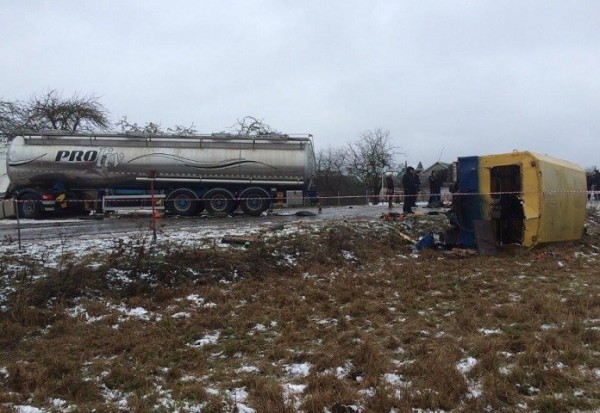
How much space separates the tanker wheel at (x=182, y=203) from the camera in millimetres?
17703

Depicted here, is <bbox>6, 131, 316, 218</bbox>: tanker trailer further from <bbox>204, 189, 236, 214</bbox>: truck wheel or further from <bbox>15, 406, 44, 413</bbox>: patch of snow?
<bbox>15, 406, 44, 413</bbox>: patch of snow

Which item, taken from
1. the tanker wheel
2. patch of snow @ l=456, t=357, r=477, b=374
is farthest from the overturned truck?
the tanker wheel

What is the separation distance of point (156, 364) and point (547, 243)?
9.04 meters

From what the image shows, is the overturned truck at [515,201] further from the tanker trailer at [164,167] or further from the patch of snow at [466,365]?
the tanker trailer at [164,167]

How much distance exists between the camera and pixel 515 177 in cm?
1085

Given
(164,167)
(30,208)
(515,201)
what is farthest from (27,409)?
(30,208)

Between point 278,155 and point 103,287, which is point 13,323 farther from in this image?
A: point 278,155

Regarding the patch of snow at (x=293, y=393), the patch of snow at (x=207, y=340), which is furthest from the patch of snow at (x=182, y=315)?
the patch of snow at (x=293, y=393)

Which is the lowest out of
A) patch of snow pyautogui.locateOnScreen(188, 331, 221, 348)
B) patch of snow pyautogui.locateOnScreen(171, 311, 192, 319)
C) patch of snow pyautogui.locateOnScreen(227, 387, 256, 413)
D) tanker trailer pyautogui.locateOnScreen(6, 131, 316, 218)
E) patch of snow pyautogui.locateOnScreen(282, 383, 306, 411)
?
patch of snow pyautogui.locateOnScreen(227, 387, 256, 413)

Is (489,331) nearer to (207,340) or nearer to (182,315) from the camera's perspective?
(207,340)

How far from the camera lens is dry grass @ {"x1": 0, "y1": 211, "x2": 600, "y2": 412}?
12.3 ft

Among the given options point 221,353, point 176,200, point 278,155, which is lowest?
point 221,353

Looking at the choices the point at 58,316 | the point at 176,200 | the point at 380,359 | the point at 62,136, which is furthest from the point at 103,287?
the point at 62,136

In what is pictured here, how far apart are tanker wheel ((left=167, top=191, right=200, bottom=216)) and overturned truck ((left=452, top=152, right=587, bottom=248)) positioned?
385 inches
